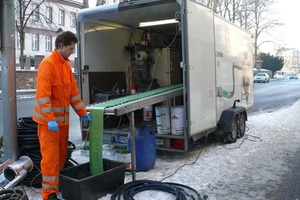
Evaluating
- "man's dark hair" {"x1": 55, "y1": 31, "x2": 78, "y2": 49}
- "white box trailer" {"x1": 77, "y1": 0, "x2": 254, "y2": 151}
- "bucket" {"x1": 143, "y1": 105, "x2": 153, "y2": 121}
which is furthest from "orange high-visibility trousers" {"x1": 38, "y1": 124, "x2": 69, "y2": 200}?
"bucket" {"x1": 143, "y1": 105, "x2": 153, "y2": 121}

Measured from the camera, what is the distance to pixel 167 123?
623 centimetres

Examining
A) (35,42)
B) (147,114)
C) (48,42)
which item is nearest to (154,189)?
(147,114)

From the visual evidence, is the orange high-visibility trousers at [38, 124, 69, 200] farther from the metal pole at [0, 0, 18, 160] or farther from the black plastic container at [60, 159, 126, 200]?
the metal pole at [0, 0, 18, 160]

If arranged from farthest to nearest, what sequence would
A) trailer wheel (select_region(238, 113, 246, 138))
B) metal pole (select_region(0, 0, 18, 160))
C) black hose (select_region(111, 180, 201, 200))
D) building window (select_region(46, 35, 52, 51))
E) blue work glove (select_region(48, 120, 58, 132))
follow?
1. building window (select_region(46, 35, 52, 51))
2. trailer wheel (select_region(238, 113, 246, 138))
3. metal pole (select_region(0, 0, 18, 160))
4. black hose (select_region(111, 180, 201, 200))
5. blue work glove (select_region(48, 120, 58, 132))

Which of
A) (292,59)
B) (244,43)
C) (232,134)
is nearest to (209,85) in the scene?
(232,134)

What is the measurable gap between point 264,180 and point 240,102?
368 centimetres

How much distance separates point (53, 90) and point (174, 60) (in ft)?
15.7

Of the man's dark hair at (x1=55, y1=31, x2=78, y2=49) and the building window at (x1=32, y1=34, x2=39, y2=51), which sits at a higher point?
the building window at (x1=32, y1=34, x2=39, y2=51)

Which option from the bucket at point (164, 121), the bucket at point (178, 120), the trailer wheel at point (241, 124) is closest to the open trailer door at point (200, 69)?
the bucket at point (178, 120)

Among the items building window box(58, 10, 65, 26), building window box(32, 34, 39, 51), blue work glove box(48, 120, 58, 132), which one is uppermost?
building window box(58, 10, 65, 26)

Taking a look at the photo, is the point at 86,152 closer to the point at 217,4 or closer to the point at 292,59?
the point at 217,4

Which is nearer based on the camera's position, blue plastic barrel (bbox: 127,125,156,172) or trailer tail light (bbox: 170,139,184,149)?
blue plastic barrel (bbox: 127,125,156,172)

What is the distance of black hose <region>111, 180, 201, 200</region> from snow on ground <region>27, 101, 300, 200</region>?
0.07m

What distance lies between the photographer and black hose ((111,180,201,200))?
430cm
